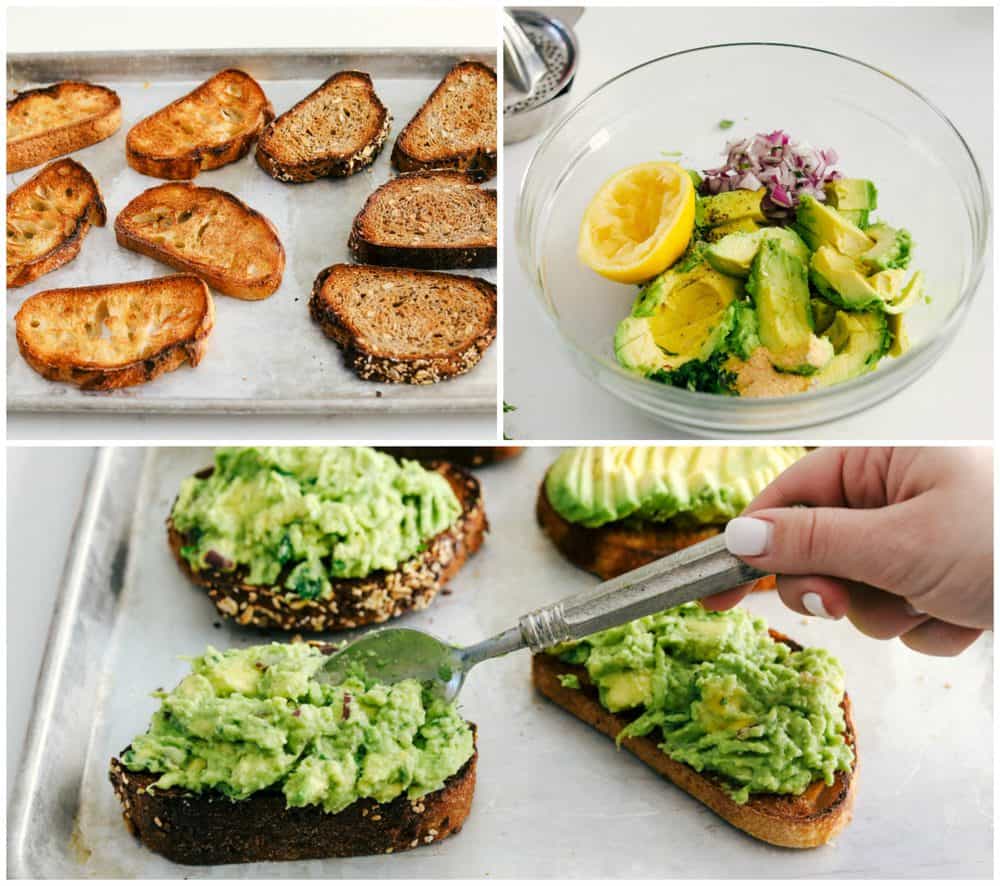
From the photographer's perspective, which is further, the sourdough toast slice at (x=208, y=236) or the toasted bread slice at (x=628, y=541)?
the toasted bread slice at (x=628, y=541)

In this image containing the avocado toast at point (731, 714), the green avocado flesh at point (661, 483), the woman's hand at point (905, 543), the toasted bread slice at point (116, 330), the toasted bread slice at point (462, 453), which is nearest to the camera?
the woman's hand at point (905, 543)

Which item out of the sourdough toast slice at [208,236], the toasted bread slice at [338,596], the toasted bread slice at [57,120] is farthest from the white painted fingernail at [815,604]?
the toasted bread slice at [57,120]

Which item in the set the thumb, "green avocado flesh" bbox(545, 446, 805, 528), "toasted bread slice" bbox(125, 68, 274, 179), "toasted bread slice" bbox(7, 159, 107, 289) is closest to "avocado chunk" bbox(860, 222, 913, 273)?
the thumb

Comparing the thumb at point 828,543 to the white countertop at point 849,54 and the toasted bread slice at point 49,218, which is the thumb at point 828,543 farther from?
the toasted bread slice at point 49,218

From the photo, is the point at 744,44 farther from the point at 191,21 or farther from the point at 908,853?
the point at 908,853

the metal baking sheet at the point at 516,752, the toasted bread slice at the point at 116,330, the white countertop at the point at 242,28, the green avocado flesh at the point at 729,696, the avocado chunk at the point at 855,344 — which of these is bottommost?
the metal baking sheet at the point at 516,752

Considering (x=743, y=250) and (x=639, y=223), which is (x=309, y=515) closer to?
(x=639, y=223)

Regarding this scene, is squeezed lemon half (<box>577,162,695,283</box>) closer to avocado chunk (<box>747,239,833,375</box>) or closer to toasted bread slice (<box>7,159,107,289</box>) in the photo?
avocado chunk (<box>747,239,833,375</box>)
